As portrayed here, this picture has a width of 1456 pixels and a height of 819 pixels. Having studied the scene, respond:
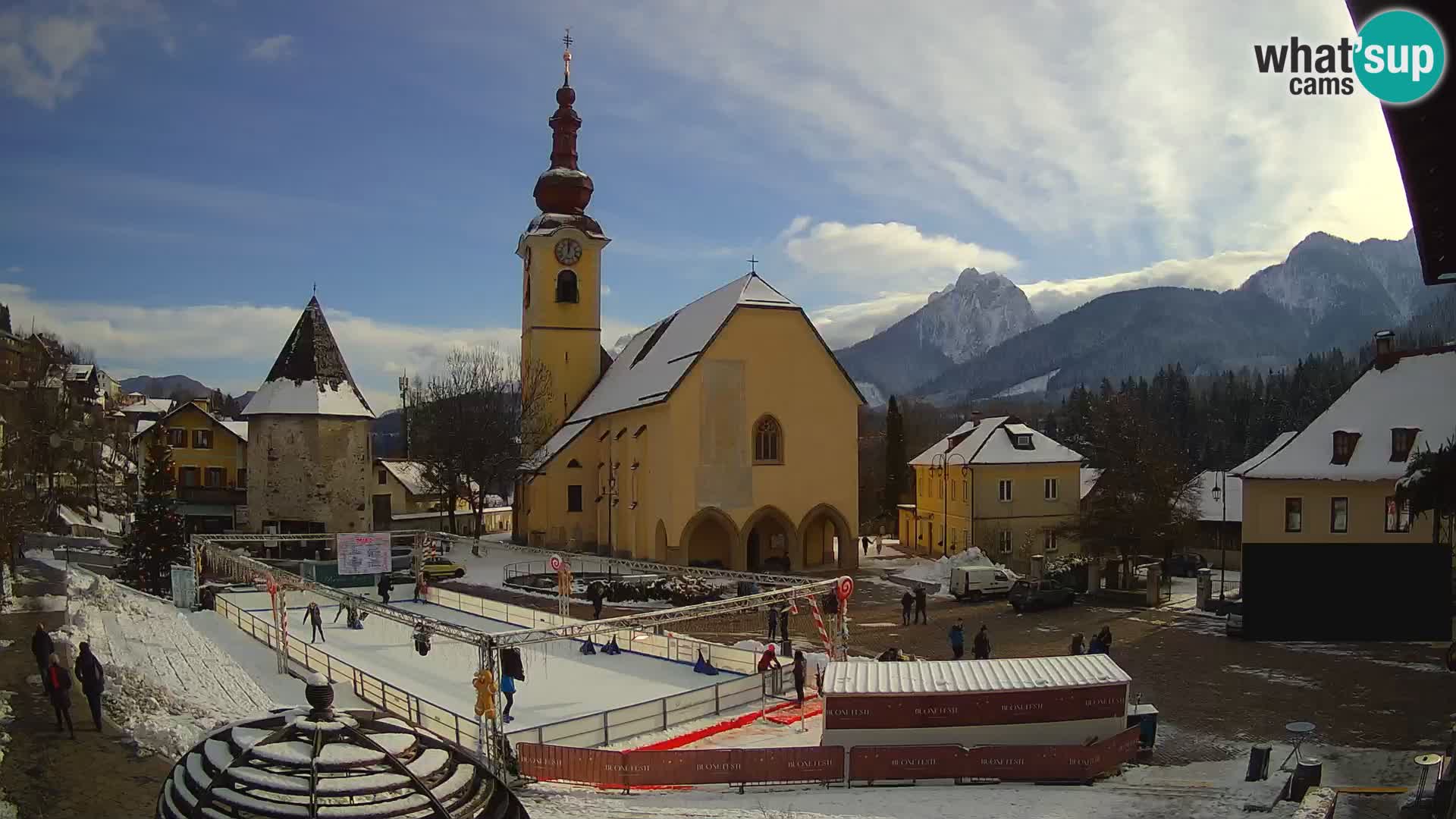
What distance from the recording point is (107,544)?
4916 cm

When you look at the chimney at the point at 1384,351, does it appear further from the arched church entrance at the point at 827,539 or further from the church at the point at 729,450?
the arched church entrance at the point at 827,539

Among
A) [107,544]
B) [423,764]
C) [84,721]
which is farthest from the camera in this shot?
[107,544]

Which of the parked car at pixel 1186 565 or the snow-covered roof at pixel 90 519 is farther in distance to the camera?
the snow-covered roof at pixel 90 519

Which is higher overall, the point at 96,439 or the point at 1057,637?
the point at 96,439

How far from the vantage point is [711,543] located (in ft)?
143

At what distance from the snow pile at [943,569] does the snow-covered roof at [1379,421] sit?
41.7 feet

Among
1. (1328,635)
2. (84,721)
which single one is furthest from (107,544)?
(1328,635)

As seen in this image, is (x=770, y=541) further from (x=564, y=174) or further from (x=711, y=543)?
(x=564, y=174)

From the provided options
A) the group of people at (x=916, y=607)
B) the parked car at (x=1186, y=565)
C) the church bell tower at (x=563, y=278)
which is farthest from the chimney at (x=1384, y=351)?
the church bell tower at (x=563, y=278)

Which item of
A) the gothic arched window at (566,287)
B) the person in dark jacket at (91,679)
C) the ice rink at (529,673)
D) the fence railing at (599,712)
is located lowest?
the ice rink at (529,673)

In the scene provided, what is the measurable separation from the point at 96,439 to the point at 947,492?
47228mm

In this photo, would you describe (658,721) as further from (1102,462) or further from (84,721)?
(1102,462)

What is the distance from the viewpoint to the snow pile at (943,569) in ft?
131

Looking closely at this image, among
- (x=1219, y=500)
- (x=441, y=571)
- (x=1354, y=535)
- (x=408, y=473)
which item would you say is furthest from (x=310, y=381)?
(x=1219, y=500)
